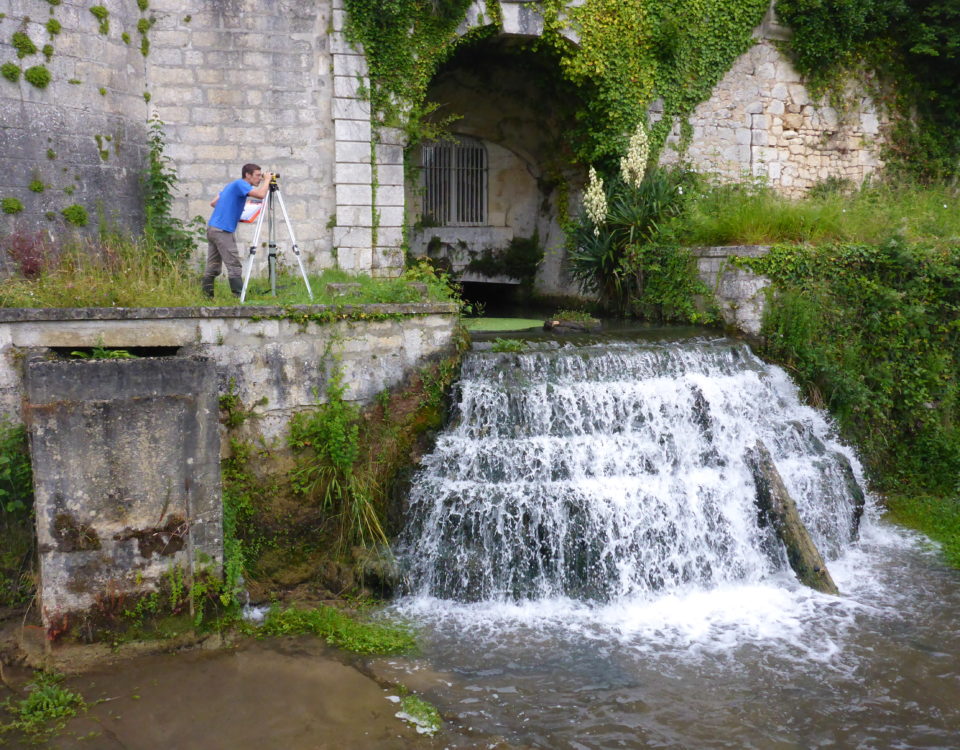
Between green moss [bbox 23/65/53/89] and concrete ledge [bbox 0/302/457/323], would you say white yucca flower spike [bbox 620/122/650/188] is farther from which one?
green moss [bbox 23/65/53/89]

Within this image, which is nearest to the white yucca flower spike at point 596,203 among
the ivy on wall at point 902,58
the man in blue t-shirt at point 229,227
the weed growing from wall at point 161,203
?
the man in blue t-shirt at point 229,227

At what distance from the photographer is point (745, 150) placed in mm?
11586

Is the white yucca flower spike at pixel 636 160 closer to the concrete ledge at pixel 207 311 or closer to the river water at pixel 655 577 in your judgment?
the river water at pixel 655 577

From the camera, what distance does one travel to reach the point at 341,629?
5.29 metres

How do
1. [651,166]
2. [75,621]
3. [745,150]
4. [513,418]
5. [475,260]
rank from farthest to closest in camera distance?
[475,260]
[745,150]
[651,166]
[513,418]
[75,621]

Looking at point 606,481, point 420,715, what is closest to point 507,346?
point 606,481

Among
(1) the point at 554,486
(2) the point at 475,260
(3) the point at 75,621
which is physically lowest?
(3) the point at 75,621

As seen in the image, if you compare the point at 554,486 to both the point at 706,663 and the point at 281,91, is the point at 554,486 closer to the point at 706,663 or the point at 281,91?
the point at 706,663

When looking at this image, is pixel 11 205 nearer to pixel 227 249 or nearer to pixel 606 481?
pixel 227 249

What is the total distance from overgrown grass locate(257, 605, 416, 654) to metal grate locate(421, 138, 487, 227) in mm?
8157

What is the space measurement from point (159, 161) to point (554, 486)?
569 cm

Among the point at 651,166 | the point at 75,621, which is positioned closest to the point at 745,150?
the point at 651,166

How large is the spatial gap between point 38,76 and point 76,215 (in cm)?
128

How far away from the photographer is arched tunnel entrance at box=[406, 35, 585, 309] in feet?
38.2
